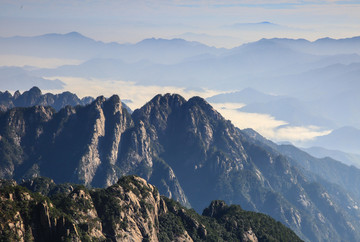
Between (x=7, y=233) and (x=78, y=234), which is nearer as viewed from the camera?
(x=7, y=233)

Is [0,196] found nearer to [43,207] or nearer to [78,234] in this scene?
[43,207]

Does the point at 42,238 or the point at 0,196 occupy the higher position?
the point at 0,196

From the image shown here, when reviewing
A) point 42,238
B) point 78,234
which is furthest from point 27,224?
point 78,234

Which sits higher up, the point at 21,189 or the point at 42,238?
the point at 21,189

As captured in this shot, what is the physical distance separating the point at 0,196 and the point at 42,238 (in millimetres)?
17371

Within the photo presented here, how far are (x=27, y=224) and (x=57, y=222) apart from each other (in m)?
9.16

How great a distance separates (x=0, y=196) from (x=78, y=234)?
27.2 m

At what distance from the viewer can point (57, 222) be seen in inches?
7456

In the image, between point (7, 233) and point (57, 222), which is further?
point (57, 222)

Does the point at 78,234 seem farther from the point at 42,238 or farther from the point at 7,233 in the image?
the point at 7,233

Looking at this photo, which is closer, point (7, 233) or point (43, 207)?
point (7, 233)

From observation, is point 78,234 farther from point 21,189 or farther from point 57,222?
point 21,189

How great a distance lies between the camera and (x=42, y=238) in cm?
18600

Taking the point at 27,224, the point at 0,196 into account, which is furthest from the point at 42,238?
the point at 0,196
